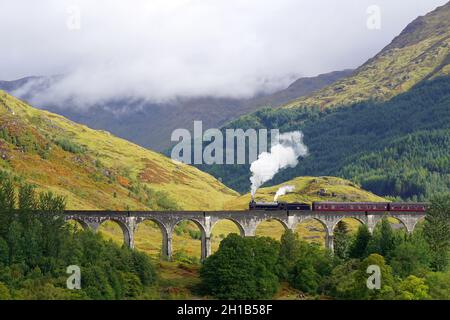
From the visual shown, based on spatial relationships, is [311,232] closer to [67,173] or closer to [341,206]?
[341,206]

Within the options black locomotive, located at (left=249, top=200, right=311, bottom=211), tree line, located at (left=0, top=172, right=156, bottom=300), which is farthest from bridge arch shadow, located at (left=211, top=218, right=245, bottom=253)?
tree line, located at (left=0, top=172, right=156, bottom=300)

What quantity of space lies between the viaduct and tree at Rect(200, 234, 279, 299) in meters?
22.4

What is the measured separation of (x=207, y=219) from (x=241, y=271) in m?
30.6

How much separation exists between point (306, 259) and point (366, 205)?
114 ft

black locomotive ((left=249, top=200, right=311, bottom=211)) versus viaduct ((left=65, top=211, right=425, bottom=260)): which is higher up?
black locomotive ((left=249, top=200, right=311, bottom=211))

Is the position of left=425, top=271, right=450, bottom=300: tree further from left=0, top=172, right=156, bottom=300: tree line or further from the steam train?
the steam train

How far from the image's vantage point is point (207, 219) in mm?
119938

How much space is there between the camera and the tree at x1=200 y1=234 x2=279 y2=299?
89250mm

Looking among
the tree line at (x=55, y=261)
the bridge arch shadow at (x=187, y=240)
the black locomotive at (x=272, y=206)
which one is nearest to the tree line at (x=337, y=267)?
the tree line at (x=55, y=261)

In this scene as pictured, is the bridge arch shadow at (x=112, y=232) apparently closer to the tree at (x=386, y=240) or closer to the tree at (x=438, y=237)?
the tree at (x=386, y=240)

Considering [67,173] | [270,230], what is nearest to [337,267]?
[270,230]
